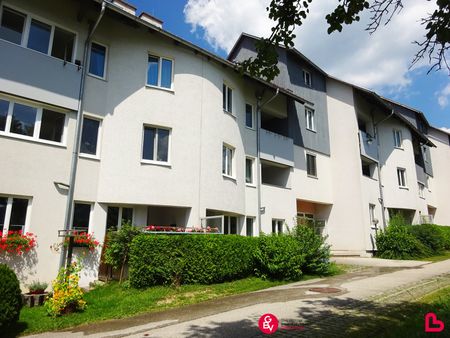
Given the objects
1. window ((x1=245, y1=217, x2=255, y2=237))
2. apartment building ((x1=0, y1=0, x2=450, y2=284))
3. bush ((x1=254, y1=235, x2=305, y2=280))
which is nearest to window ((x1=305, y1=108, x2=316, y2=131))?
apartment building ((x1=0, y1=0, x2=450, y2=284))

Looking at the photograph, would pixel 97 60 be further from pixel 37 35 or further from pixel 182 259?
pixel 182 259

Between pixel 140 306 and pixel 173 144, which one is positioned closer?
pixel 140 306

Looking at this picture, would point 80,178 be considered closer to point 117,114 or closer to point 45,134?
point 45,134

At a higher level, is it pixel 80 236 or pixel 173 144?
pixel 173 144

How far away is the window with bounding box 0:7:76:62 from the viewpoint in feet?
38.1

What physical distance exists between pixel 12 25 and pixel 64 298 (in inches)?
350

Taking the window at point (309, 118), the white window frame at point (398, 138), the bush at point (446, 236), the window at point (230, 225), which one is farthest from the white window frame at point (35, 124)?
the white window frame at point (398, 138)

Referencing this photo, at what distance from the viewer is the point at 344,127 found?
79.9 ft

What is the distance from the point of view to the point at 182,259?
37.6 feet

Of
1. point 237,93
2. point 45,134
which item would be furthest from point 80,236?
point 237,93

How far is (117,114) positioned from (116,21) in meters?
3.80

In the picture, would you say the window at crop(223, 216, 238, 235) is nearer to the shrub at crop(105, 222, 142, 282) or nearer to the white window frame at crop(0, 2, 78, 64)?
the shrub at crop(105, 222, 142, 282)

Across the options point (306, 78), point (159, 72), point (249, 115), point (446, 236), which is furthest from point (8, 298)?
point (446, 236)

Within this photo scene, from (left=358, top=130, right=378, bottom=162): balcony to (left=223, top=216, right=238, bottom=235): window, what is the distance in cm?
1154
